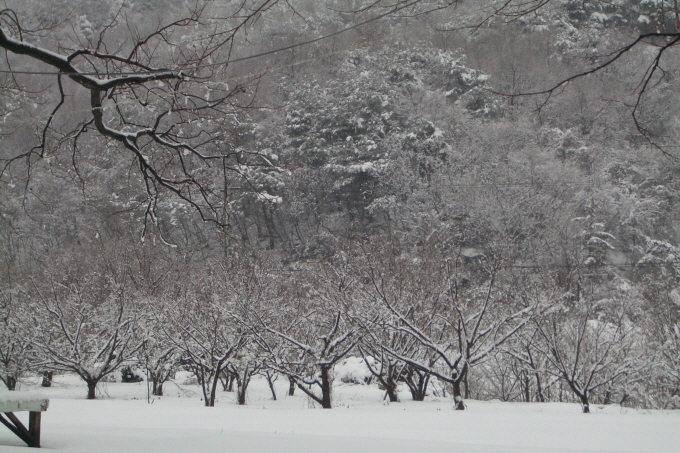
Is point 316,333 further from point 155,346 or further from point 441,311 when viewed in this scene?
point 155,346

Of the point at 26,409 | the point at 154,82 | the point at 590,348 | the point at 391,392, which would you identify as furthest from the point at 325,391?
the point at 26,409

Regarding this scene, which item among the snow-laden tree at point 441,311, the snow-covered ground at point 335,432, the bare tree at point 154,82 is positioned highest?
the bare tree at point 154,82

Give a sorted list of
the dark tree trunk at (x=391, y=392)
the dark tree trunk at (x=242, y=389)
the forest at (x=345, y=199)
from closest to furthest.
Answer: the forest at (x=345, y=199)
the dark tree trunk at (x=391, y=392)
the dark tree trunk at (x=242, y=389)

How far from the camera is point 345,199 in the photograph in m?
28.2

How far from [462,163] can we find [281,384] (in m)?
13.6

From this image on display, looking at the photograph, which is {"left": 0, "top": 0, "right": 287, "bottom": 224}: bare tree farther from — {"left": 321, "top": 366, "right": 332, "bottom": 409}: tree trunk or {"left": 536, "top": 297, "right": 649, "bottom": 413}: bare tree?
{"left": 536, "top": 297, "right": 649, "bottom": 413}: bare tree

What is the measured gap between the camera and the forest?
5.60 m

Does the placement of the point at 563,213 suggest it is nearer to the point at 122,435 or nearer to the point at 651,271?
the point at 651,271

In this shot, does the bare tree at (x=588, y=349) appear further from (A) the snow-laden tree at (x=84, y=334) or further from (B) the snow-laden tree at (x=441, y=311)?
(A) the snow-laden tree at (x=84, y=334)

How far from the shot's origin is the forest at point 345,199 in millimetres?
5602

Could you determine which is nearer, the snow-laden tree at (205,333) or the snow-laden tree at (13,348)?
the snow-laden tree at (205,333)

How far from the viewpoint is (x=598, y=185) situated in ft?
80.2

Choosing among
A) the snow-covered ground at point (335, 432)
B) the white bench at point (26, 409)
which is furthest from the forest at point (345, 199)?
the snow-covered ground at point (335, 432)

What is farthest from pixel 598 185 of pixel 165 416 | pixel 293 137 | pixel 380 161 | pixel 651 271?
pixel 165 416
